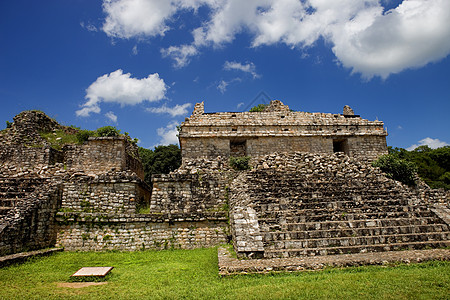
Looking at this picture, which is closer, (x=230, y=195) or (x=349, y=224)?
(x=349, y=224)

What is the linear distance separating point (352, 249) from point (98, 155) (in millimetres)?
12334

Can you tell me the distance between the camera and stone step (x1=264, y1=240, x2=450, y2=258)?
25.7ft

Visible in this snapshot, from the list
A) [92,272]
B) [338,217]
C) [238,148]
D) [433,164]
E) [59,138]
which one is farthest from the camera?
[433,164]

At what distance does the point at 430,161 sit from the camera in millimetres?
29812

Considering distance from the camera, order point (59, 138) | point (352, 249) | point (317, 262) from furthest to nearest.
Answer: point (59, 138) < point (352, 249) < point (317, 262)

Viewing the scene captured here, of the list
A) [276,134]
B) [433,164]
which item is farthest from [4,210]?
[433,164]

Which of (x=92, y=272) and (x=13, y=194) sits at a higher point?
(x=13, y=194)

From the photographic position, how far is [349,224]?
901cm

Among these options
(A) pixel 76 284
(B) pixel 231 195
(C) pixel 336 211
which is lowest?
(A) pixel 76 284

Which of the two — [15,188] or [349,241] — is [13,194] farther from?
[349,241]

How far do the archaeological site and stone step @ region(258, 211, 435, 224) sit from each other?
0.03 meters

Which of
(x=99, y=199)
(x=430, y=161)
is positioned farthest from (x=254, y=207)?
(x=430, y=161)

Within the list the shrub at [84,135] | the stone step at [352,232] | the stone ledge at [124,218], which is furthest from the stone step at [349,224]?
the shrub at [84,135]

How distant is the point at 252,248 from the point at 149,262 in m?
3.53
